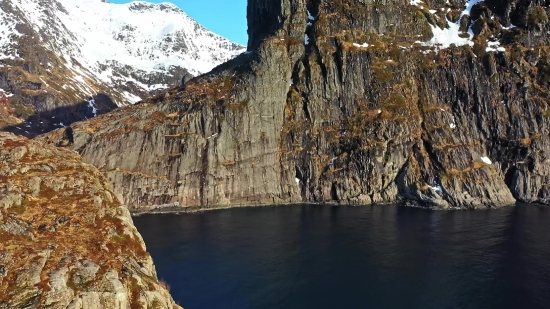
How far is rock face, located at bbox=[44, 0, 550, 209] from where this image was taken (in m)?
115

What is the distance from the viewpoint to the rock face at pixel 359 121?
115188mm

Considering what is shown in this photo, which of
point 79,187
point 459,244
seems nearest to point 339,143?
point 459,244

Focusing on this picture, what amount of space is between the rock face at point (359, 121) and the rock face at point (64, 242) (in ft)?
265

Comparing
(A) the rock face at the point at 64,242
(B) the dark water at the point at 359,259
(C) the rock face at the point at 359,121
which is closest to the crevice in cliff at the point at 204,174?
(C) the rock face at the point at 359,121

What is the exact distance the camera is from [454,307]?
49906 millimetres

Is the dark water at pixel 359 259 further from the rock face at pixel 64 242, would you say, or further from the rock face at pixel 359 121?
the rock face at pixel 64 242

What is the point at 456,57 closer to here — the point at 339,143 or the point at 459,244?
the point at 339,143

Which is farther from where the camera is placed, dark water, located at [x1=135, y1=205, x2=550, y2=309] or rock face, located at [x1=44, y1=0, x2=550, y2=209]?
rock face, located at [x1=44, y1=0, x2=550, y2=209]

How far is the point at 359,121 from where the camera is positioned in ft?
417

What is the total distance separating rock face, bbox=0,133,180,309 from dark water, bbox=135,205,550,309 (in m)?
23.7

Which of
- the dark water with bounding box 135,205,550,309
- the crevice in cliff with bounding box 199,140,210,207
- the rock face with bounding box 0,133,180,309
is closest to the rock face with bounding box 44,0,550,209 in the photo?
the crevice in cliff with bounding box 199,140,210,207

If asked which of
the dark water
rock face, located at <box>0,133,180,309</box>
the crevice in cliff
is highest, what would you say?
the crevice in cliff

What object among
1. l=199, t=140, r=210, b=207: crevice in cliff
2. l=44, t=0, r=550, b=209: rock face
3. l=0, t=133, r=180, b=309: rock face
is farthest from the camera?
l=199, t=140, r=210, b=207: crevice in cliff

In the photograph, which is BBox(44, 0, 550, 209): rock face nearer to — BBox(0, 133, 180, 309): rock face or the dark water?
the dark water
